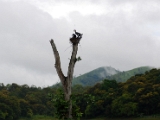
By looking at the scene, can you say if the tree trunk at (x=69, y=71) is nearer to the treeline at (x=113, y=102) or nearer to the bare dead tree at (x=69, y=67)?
the bare dead tree at (x=69, y=67)

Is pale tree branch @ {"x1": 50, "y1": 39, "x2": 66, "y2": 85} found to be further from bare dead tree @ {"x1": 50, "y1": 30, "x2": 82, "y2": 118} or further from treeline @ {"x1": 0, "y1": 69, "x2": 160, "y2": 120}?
treeline @ {"x1": 0, "y1": 69, "x2": 160, "y2": 120}

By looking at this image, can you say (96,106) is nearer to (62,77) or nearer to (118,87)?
(118,87)

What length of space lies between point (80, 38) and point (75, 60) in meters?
0.88

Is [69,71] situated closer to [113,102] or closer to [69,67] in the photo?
[69,67]

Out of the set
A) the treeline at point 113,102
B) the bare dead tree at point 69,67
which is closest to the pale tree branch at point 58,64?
the bare dead tree at point 69,67

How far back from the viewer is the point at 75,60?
12.9 m

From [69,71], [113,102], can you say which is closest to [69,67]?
[69,71]

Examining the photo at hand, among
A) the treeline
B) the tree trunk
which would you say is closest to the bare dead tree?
the tree trunk

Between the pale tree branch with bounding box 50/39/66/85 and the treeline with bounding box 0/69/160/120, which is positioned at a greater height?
the treeline with bounding box 0/69/160/120

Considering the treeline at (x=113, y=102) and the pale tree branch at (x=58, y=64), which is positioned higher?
the treeline at (x=113, y=102)

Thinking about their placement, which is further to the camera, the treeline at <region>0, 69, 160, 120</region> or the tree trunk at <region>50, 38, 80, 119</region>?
the treeline at <region>0, 69, 160, 120</region>

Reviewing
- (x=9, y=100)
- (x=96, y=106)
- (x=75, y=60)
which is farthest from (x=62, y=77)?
(x=9, y=100)

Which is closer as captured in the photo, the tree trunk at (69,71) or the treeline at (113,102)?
the tree trunk at (69,71)

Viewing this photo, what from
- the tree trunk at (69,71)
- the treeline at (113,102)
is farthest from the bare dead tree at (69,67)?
the treeline at (113,102)
